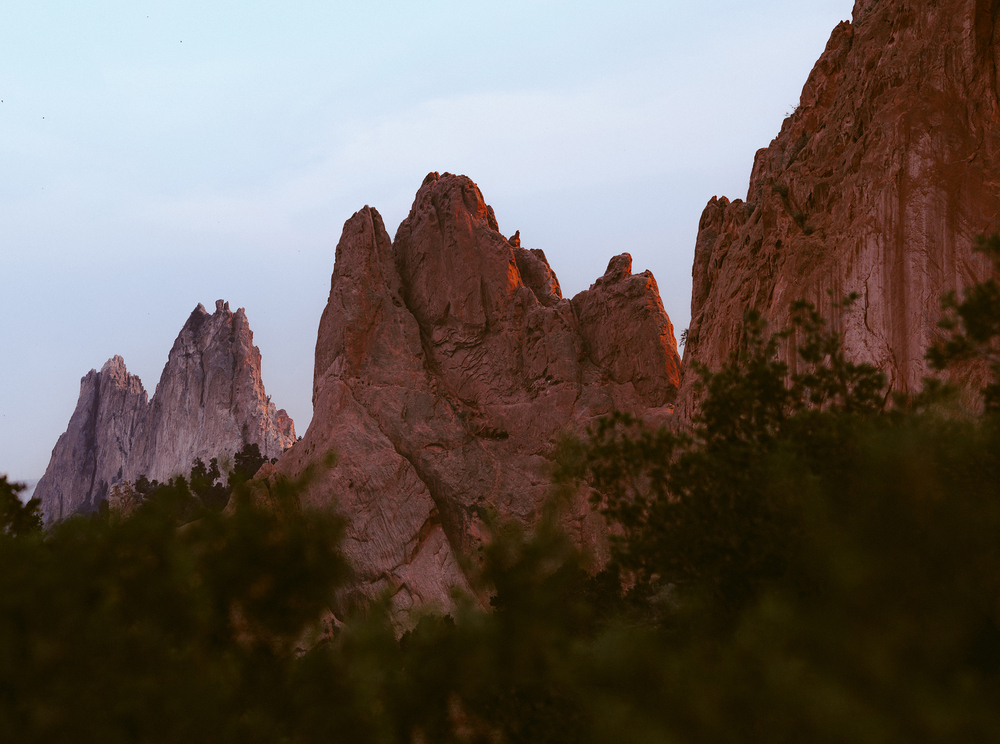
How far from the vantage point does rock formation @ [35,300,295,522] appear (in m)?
104

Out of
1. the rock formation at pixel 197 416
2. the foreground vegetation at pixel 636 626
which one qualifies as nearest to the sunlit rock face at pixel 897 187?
the foreground vegetation at pixel 636 626

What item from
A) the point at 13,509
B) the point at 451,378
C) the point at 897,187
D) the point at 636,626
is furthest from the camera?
the point at 451,378

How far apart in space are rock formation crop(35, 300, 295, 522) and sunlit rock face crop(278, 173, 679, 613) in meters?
54.9

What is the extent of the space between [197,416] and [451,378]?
70.1 m

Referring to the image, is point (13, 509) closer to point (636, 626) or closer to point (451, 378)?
point (636, 626)

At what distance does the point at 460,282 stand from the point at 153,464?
7996 centimetres

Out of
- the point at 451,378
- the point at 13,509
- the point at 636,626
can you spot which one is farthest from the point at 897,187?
the point at 451,378

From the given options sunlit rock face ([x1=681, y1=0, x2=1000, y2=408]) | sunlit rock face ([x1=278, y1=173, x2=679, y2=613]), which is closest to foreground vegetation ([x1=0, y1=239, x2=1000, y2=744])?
sunlit rock face ([x1=681, y1=0, x2=1000, y2=408])

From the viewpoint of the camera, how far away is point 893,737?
513 centimetres

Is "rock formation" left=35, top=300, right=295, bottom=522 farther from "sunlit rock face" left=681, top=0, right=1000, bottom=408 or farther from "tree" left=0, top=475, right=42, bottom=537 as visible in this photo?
"sunlit rock face" left=681, top=0, right=1000, bottom=408

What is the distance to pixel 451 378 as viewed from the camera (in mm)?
48938

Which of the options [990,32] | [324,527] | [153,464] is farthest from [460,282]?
[153,464]

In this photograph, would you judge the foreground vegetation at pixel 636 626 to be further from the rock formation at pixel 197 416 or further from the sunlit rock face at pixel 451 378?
the rock formation at pixel 197 416

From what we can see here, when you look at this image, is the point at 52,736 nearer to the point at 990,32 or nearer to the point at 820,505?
the point at 820,505
